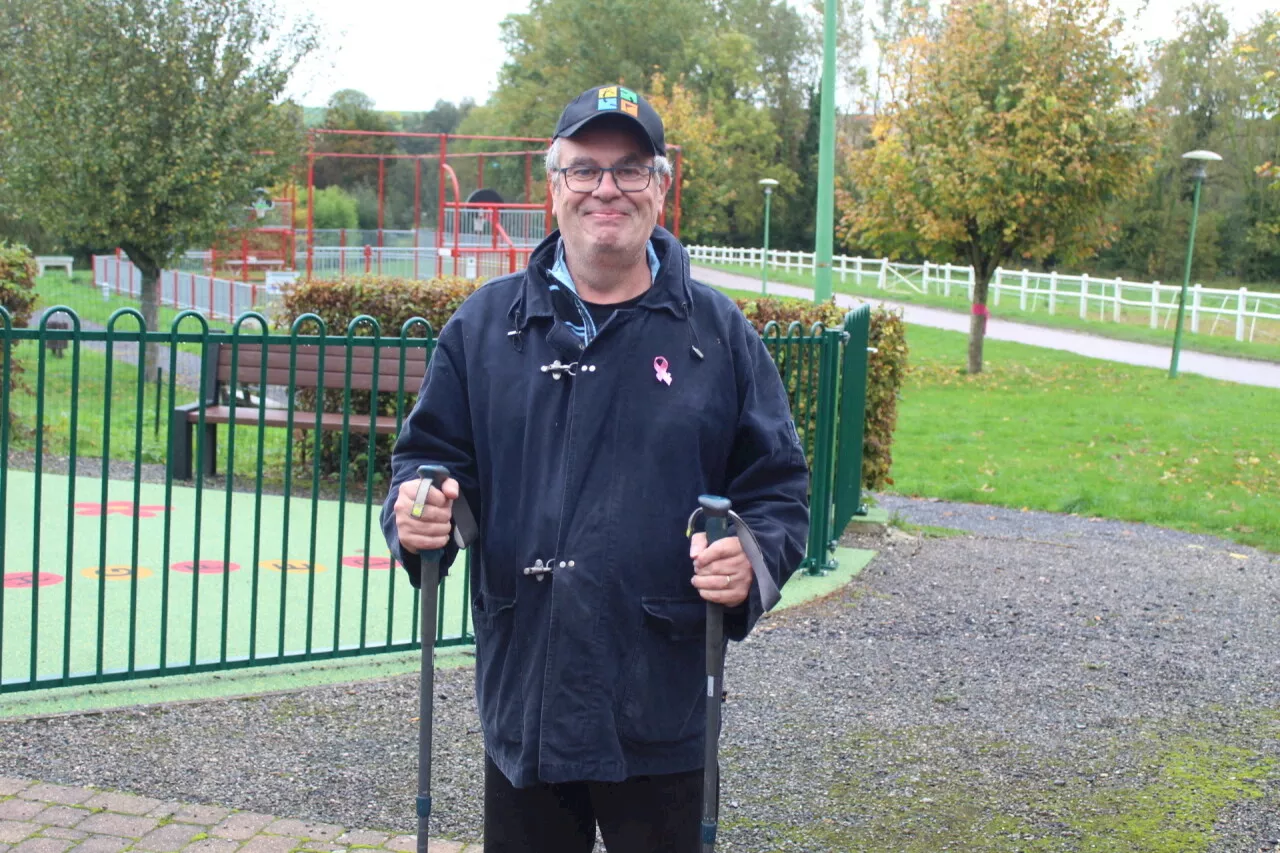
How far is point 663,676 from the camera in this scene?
2.54 m

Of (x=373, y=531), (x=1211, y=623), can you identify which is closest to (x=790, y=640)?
(x=1211, y=623)

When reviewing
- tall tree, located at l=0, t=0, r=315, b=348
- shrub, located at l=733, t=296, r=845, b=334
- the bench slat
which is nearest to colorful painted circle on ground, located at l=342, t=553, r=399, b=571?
the bench slat

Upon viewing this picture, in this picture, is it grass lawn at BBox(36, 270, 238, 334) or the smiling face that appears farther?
grass lawn at BBox(36, 270, 238, 334)

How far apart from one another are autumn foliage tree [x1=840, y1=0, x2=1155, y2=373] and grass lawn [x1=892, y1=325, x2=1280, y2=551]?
2.43 m

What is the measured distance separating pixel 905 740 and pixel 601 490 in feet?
10.1

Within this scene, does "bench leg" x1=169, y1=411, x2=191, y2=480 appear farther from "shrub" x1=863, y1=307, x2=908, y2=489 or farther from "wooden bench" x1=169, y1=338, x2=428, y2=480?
"shrub" x1=863, y1=307, x2=908, y2=489

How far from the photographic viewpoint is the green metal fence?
5.32m

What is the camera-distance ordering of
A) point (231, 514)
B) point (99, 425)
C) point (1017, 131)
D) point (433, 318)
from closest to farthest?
point (231, 514)
point (433, 318)
point (99, 425)
point (1017, 131)

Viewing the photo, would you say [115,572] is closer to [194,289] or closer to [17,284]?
[17,284]

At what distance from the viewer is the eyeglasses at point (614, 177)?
8.35 feet

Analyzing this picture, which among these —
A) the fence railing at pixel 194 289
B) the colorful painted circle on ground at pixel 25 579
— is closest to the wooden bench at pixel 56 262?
the fence railing at pixel 194 289

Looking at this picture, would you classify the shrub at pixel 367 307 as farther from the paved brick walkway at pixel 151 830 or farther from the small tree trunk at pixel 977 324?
the small tree trunk at pixel 977 324

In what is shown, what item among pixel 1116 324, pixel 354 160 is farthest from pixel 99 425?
pixel 354 160

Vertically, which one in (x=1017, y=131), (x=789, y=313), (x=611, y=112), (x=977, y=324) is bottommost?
(x=977, y=324)
